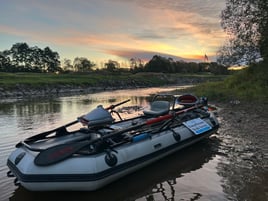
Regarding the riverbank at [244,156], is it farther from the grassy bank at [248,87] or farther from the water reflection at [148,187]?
the grassy bank at [248,87]

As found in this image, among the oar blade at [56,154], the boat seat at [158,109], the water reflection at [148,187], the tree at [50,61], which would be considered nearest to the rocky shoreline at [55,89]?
the boat seat at [158,109]

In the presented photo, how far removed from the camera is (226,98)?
71.3ft

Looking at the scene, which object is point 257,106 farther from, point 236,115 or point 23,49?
point 23,49

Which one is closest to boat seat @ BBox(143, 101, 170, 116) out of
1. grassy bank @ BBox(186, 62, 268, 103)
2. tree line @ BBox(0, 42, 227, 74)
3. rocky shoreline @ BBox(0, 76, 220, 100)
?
grassy bank @ BBox(186, 62, 268, 103)

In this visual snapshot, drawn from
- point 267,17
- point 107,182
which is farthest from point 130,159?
point 267,17

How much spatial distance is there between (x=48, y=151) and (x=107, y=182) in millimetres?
1309

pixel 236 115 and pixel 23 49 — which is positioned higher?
pixel 23 49

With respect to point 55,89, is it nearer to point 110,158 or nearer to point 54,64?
point 110,158

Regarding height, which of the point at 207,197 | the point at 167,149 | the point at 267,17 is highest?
the point at 267,17

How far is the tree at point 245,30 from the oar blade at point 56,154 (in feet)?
51.3

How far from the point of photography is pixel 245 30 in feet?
66.8

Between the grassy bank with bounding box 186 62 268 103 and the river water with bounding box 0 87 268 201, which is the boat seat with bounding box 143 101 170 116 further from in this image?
the grassy bank with bounding box 186 62 268 103

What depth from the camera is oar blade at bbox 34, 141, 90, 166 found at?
5.72m

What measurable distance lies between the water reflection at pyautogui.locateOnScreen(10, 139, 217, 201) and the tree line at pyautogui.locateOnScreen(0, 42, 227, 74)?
9047cm
